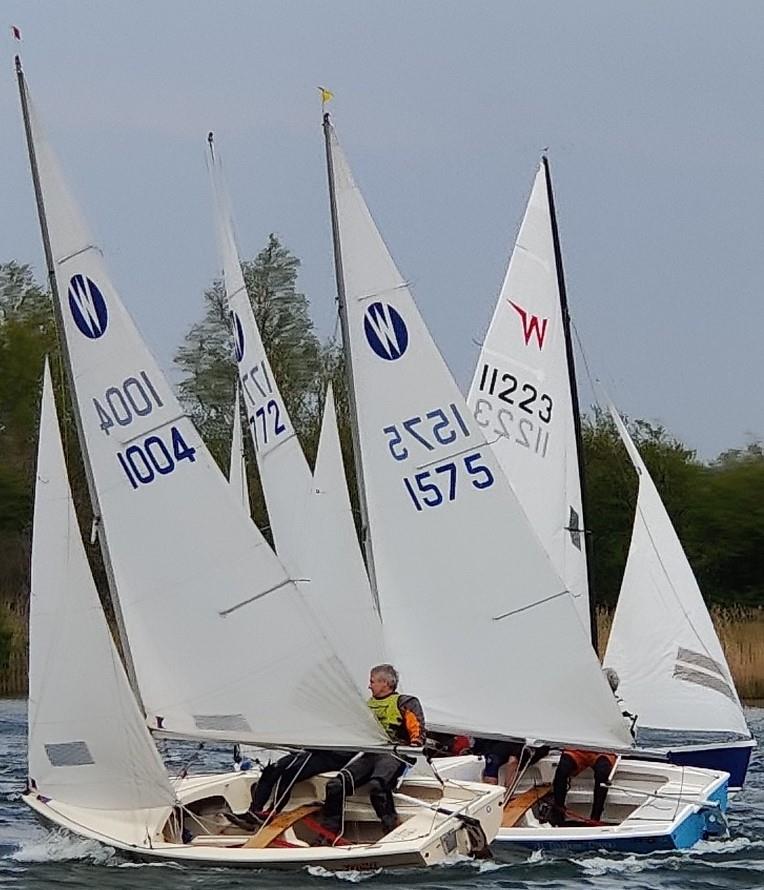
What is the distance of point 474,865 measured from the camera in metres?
12.1

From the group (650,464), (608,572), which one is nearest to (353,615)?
(608,572)

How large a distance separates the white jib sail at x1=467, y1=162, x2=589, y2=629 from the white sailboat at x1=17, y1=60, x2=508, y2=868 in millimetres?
→ 4756

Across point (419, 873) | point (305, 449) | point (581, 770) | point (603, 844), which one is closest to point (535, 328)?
point (581, 770)

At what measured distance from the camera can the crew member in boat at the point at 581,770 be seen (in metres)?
13.8

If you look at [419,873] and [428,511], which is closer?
[419,873]

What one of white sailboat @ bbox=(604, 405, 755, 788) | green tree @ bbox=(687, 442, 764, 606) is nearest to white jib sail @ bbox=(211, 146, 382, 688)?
white sailboat @ bbox=(604, 405, 755, 788)

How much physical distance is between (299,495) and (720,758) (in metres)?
4.21

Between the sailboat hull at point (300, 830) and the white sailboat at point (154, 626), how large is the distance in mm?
18

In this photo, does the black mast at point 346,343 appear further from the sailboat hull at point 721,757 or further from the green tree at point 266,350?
the green tree at point 266,350

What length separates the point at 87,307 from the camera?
41.1ft

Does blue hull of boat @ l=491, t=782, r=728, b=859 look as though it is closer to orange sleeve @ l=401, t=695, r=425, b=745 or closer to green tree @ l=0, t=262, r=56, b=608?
orange sleeve @ l=401, t=695, r=425, b=745

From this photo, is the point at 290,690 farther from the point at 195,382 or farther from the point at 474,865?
the point at 195,382

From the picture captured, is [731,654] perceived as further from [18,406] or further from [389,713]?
[18,406]

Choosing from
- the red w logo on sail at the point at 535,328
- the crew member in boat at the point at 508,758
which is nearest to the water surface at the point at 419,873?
the crew member in boat at the point at 508,758
